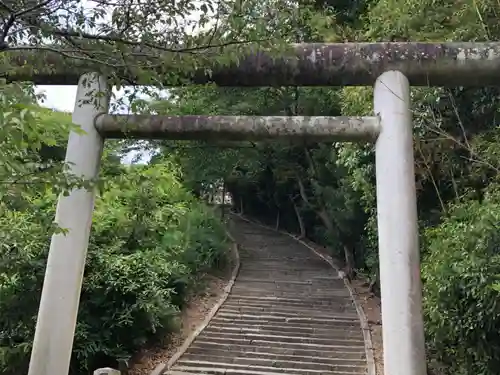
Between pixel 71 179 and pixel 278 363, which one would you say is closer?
pixel 71 179

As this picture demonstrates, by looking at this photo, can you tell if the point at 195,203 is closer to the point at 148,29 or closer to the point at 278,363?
the point at 278,363

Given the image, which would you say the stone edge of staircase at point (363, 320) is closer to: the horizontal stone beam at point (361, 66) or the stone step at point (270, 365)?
the stone step at point (270, 365)

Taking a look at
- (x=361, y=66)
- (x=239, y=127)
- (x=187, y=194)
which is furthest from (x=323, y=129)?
(x=187, y=194)

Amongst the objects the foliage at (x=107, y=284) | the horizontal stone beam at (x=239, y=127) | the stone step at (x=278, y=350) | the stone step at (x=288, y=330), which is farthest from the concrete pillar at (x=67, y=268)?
the stone step at (x=288, y=330)

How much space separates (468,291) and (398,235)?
1.52 meters

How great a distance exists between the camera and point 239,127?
13.6 ft

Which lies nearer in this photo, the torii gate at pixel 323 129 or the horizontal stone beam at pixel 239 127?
the torii gate at pixel 323 129

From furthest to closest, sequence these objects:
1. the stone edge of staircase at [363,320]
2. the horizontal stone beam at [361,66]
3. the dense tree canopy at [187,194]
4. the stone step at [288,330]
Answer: the stone step at [288,330] → the stone edge of staircase at [363,320] → the horizontal stone beam at [361,66] → the dense tree canopy at [187,194]

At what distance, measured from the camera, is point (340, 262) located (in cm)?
1420

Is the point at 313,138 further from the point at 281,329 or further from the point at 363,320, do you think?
the point at 363,320

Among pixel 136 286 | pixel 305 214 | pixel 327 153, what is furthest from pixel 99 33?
pixel 305 214

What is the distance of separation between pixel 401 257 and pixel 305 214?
1454 cm

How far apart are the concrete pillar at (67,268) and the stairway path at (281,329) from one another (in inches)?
134

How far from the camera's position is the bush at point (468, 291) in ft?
14.7
